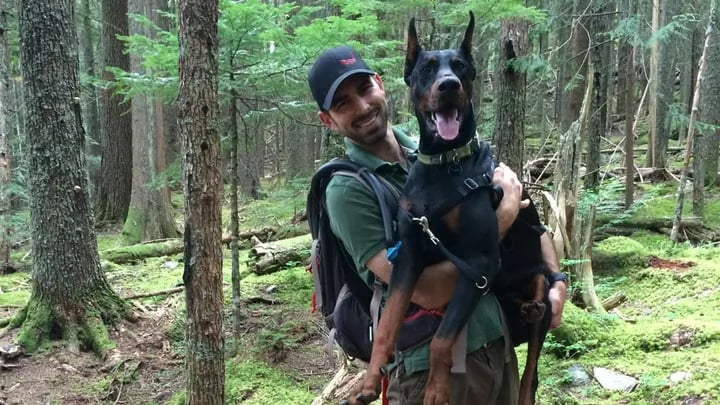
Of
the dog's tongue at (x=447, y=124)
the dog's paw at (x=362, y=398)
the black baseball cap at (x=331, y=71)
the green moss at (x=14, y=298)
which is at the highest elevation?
the black baseball cap at (x=331, y=71)

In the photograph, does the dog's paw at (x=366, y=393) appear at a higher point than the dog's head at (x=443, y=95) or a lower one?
lower

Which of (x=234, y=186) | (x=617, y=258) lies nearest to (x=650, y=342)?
(x=617, y=258)

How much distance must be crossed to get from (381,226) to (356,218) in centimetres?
10

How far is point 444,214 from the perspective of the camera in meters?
2.04

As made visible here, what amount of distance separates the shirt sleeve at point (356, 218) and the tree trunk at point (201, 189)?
6.51 feet

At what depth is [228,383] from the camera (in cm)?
516

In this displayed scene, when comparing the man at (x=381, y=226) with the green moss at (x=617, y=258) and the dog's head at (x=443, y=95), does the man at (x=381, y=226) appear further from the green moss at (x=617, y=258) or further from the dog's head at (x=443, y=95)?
the green moss at (x=617, y=258)

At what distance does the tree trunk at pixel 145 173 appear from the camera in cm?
1050

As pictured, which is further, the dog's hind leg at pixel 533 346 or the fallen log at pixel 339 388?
the fallen log at pixel 339 388

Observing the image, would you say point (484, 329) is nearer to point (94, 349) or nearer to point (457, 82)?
point (457, 82)

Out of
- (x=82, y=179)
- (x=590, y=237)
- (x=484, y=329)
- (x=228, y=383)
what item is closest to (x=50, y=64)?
(x=82, y=179)

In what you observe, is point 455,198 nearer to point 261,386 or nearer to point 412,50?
point 412,50

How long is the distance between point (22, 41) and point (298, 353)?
424 cm

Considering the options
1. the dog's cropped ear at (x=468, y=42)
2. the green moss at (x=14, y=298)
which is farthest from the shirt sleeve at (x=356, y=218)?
the green moss at (x=14, y=298)
